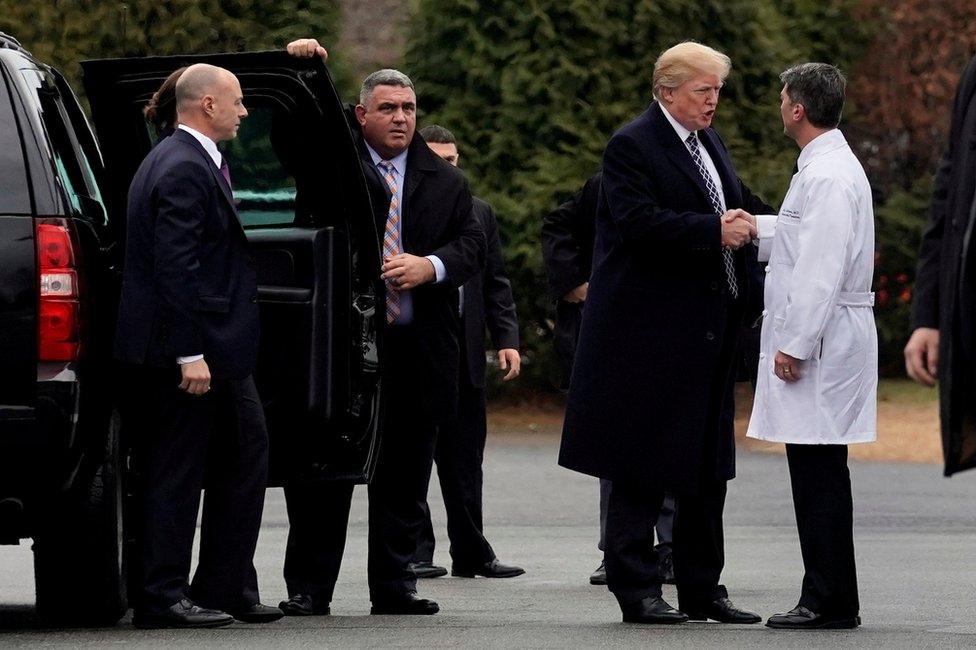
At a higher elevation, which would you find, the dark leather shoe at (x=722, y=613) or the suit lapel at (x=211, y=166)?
the suit lapel at (x=211, y=166)

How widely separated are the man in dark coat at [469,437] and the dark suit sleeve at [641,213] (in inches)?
85.8

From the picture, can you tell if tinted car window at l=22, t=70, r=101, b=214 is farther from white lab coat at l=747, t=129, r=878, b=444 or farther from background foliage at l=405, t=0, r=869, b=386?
background foliage at l=405, t=0, r=869, b=386

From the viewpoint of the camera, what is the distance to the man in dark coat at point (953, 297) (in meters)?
5.41

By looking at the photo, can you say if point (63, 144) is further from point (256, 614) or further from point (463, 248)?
point (256, 614)

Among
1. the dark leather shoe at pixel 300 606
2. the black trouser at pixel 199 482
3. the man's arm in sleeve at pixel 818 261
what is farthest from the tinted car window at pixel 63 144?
the man's arm in sleeve at pixel 818 261

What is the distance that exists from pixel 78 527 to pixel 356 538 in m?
4.47

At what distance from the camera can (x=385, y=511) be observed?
7.58 meters

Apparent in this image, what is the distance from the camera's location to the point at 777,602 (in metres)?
8.00

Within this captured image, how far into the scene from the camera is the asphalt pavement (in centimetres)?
652

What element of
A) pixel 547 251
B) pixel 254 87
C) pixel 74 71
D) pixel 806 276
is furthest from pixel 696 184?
pixel 74 71

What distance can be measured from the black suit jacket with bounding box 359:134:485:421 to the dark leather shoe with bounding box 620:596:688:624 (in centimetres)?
110

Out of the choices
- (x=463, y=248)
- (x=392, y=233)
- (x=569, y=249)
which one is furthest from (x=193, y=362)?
(x=569, y=249)

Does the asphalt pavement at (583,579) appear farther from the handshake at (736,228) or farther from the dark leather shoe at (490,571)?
the handshake at (736,228)

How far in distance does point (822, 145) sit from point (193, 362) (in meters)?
2.19
